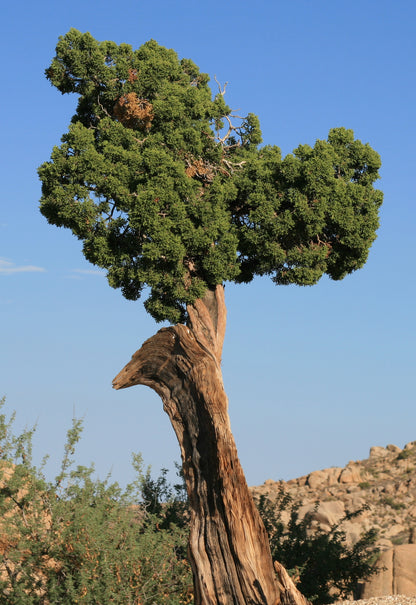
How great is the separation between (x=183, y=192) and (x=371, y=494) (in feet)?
87.7

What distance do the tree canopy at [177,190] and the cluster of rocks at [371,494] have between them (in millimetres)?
11123

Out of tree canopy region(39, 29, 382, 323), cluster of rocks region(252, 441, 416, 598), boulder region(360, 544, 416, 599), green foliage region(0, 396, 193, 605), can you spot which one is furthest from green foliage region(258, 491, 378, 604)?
tree canopy region(39, 29, 382, 323)

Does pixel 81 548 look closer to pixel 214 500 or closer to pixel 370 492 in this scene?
pixel 214 500

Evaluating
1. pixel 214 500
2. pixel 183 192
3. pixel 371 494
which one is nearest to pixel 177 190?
pixel 183 192

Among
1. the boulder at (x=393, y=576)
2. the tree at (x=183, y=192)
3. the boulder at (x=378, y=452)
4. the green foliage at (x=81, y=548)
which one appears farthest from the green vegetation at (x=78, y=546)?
the boulder at (x=378, y=452)

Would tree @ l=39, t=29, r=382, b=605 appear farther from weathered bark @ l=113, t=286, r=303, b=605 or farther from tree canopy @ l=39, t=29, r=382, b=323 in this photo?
weathered bark @ l=113, t=286, r=303, b=605

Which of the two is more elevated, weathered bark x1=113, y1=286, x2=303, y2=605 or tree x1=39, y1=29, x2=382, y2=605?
tree x1=39, y1=29, x2=382, y2=605

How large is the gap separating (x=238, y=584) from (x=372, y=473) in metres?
32.3

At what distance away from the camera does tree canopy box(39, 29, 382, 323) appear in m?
17.5

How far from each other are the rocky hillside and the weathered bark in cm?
1803

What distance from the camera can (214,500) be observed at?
41.1 feet

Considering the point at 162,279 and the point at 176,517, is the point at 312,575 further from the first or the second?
the point at 162,279

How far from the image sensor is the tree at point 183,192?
1745cm

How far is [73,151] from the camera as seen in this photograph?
1831cm
